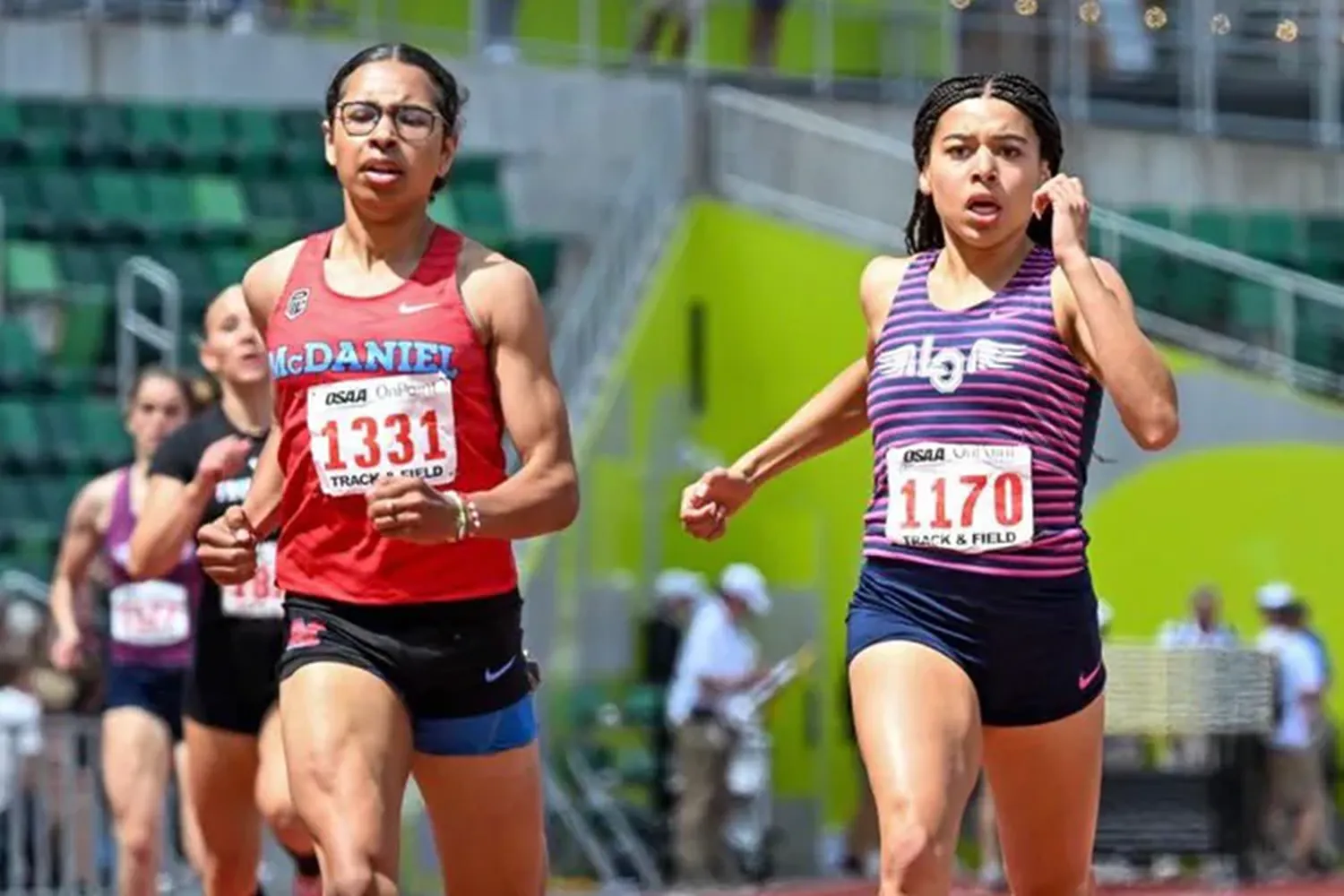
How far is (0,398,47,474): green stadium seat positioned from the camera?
20172 mm

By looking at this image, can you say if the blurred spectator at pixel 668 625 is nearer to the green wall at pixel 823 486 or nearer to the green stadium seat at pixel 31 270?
the green wall at pixel 823 486

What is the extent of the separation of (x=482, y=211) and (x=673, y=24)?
268cm

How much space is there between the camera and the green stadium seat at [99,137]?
73.2 ft

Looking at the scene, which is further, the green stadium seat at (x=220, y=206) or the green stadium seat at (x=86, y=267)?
the green stadium seat at (x=220, y=206)

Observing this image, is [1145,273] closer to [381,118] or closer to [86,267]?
[86,267]

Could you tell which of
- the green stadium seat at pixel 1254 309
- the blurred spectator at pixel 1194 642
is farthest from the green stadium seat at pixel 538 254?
the blurred spectator at pixel 1194 642

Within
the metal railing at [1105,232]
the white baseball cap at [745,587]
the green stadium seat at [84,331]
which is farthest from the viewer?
the metal railing at [1105,232]

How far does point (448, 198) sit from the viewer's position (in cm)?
2270

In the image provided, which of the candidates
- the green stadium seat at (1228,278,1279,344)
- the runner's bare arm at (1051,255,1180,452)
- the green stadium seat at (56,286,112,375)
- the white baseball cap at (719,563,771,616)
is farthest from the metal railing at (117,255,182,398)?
the runner's bare arm at (1051,255,1180,452)

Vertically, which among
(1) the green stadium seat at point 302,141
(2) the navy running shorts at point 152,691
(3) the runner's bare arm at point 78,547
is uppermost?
(1) the green stadium seat at point 302,141

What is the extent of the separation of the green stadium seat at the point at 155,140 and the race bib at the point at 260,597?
492 inches

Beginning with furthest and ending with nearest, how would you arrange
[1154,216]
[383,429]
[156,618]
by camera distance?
[1154,216] → [156,618] → [383,429]

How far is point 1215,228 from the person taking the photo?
957 inches

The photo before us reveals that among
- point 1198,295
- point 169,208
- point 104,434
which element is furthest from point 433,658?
point 1198,295
